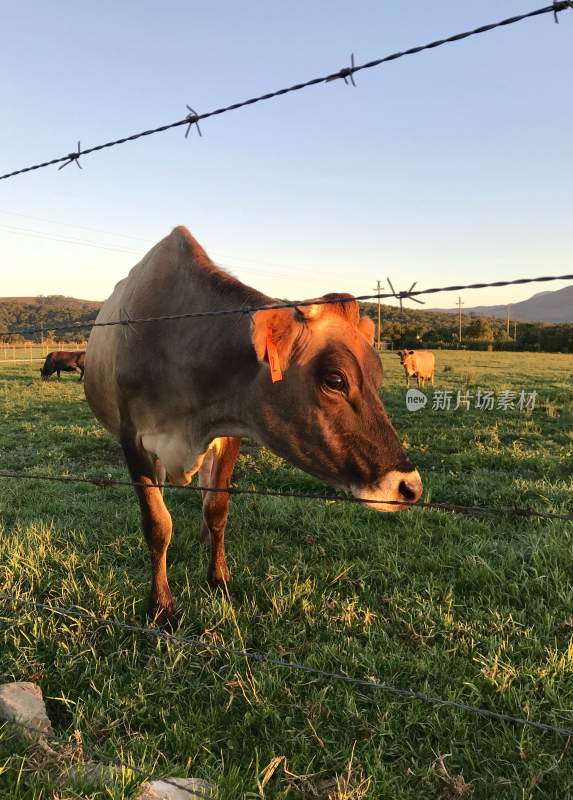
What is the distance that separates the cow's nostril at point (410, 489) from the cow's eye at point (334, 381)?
0.53 metres

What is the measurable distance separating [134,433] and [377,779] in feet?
8.02

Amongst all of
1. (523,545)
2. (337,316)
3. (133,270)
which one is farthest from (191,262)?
(523,545)

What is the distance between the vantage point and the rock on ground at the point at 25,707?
2469 mm

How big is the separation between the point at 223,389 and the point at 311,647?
156cm

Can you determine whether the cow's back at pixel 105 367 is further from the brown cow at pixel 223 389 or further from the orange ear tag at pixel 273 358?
the orange ear tag at pixel 273 358

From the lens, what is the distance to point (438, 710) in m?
2.64

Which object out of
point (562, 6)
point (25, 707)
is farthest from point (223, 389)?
point (562, 6)

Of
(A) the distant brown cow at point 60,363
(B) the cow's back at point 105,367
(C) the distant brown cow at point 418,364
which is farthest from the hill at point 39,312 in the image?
(B) the cow's back at point 105,367

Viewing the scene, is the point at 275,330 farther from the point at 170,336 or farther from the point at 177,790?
the point at 177,790

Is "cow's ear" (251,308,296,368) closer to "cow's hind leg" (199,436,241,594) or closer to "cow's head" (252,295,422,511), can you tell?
"cow's head" (252,295,422,511)

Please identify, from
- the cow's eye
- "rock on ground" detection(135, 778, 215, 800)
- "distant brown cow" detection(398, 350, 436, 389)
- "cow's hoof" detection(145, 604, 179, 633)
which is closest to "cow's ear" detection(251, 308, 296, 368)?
the cow's eye

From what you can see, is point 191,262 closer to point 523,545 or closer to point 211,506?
point 211,506

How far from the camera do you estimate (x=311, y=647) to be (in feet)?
10.3

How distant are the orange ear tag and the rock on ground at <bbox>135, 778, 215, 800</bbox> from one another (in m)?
1.70
